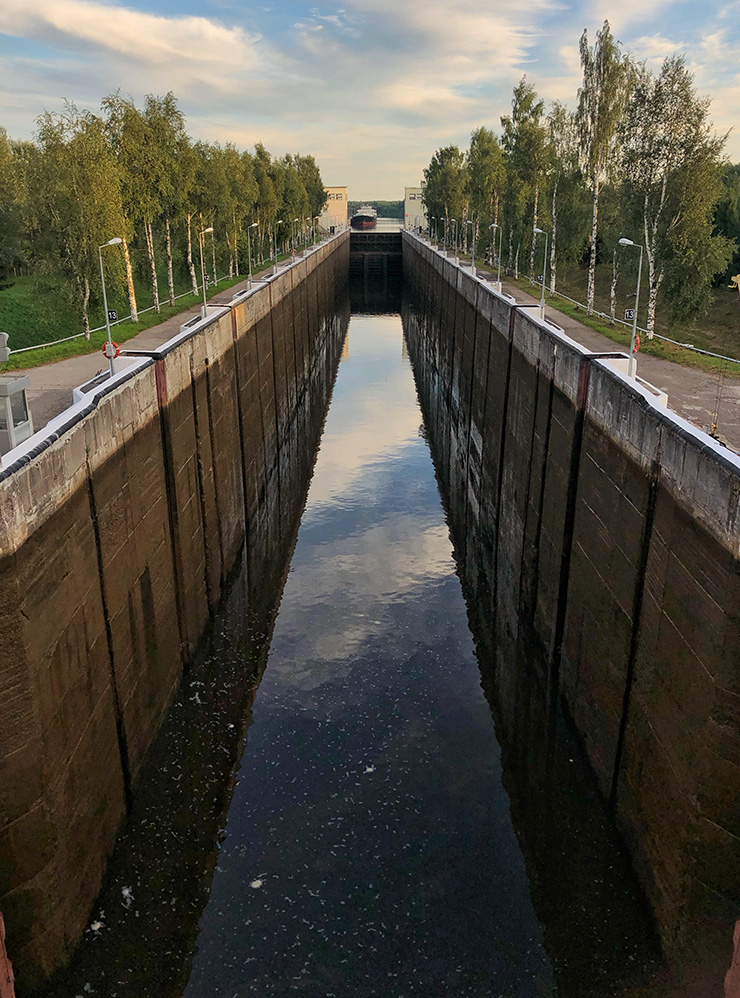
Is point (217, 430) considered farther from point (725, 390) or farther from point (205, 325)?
point (725, 390)

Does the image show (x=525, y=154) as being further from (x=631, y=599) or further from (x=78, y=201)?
(x=631, y=599)

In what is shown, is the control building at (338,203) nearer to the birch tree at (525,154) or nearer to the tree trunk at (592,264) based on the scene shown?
the birch tree at (525,154)

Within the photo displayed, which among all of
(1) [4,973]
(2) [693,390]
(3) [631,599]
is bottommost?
(1) [4,973]

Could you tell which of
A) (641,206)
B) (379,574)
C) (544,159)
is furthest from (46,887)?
(544,159)

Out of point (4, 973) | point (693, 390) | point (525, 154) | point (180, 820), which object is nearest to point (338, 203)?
point (525, 154)

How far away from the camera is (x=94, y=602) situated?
13062 millimetres

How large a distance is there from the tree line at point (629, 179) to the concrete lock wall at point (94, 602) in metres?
22.1

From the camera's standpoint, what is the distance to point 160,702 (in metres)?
16.9

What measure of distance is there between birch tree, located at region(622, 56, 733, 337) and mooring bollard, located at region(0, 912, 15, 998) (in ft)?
104

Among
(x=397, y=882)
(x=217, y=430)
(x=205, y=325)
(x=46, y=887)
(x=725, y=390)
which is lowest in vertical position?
(x=397, y=882)

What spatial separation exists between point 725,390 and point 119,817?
63.6 ft

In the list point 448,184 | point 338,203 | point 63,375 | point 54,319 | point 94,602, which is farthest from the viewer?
point 338,203

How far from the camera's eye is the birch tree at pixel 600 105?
4294 cm

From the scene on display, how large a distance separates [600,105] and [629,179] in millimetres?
11521
